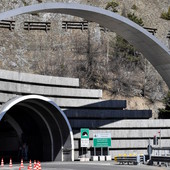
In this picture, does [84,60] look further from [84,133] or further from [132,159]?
[132,159]

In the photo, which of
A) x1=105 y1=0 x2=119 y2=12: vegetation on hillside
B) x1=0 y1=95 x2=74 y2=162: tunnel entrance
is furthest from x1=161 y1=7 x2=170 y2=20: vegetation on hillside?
x1=0 y1=95 x2=74 y2=162: tunnel entrance

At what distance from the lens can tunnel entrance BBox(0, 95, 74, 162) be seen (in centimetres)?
3475

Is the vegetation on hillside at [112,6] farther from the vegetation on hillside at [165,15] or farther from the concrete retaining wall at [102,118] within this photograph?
the concrete retaining wall at [102,118]

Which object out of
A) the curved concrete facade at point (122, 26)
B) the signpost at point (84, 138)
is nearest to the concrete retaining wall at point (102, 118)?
the signpost at point (84, 138)

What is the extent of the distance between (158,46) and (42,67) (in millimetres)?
49305

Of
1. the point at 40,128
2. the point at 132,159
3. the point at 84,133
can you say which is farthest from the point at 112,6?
the point at 132,159

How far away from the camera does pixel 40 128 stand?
3744 cm

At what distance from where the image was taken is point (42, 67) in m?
79.2

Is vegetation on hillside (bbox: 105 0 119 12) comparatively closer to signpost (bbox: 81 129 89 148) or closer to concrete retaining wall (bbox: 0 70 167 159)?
concrete retaining wall (bbox: 0 70 167 159)

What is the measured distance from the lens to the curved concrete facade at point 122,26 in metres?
26.5

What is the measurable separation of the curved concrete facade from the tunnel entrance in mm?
6998

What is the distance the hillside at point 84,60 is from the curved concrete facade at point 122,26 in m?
40.1

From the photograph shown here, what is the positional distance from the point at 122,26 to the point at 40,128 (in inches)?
456

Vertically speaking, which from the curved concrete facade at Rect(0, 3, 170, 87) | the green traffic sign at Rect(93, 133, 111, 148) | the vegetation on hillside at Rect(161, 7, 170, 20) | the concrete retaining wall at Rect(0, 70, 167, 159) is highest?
the vegetation on hillside at Rect(161, 7, 170, 20)
